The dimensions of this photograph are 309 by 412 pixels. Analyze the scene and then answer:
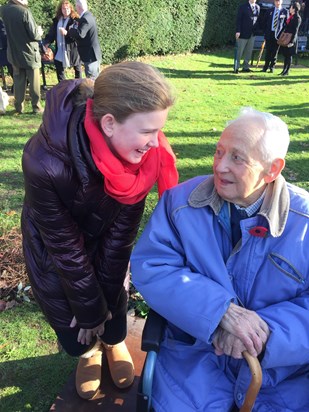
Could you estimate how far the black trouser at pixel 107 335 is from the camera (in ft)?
6.91

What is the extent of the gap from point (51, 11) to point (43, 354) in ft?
28.7

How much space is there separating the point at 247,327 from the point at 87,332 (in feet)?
2.80

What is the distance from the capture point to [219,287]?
1729 millimetres

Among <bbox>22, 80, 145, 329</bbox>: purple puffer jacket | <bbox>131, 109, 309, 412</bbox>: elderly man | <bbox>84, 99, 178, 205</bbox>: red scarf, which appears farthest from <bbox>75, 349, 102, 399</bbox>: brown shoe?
<bbox>84, 99, 178, 205</bbox>: red scarf

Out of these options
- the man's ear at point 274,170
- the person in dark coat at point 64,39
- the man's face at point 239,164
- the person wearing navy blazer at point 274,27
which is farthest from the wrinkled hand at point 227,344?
the person wearing navy blazer at point 274,27

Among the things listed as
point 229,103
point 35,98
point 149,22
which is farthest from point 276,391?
point 149,22

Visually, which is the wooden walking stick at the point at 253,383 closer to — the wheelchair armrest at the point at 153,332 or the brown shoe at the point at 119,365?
the wheelchair armrest at the point at 153,332

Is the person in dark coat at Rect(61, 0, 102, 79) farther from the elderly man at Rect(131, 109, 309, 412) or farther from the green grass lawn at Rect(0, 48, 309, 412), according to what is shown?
the elderly man at Rect(131, 109, 309, 412)

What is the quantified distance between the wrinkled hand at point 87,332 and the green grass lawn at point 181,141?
1.79 feet

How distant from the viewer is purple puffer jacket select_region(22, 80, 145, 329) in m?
1.57

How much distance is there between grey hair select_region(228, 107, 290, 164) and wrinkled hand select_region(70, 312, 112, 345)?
1138mm

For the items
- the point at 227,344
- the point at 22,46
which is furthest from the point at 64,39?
the point at 227,344

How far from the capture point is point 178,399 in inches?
66.2

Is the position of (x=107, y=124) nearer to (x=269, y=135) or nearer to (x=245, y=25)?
(x=269, y=135)
